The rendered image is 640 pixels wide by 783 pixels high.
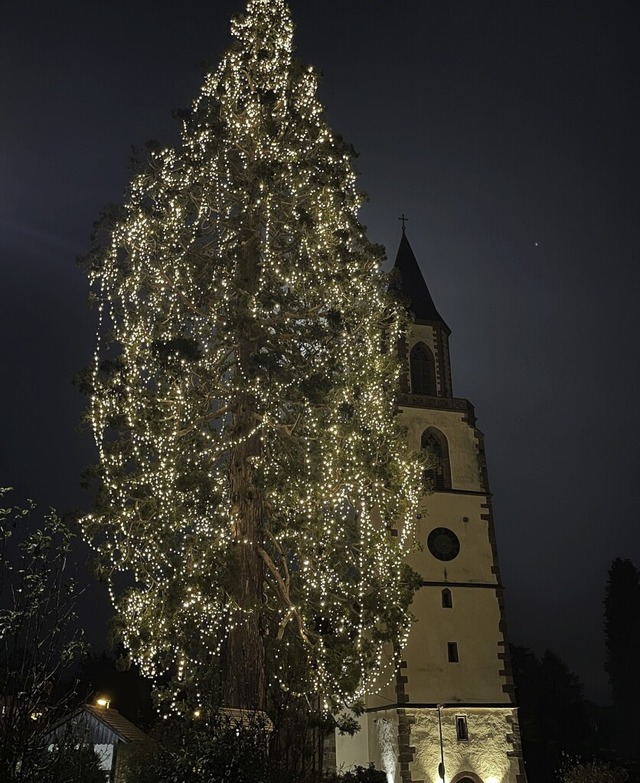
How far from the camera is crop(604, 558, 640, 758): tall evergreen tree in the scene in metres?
52.5

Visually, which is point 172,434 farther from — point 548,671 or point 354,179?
point 548,671

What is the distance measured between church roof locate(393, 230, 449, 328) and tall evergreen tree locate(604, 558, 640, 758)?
34.8 m

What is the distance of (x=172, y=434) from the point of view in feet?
46.4

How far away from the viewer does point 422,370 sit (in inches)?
1214

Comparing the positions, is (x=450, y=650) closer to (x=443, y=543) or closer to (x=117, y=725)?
(x=443, y=543)

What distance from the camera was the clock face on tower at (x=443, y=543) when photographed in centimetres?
2623

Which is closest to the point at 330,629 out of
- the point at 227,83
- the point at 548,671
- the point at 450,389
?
the point at 227,83

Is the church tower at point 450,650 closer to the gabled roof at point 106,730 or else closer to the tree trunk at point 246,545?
the gabled roof at point 106,730

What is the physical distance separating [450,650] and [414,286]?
1631 cm

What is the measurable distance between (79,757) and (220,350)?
8406 millimetres

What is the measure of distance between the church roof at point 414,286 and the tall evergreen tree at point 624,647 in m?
34.8

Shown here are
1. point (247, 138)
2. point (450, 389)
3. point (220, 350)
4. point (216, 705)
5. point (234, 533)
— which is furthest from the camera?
point (450, 389)

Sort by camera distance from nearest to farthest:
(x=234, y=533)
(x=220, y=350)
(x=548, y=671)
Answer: (x=234, y=533)
(x=220, y=350)
(x=548, y=671)

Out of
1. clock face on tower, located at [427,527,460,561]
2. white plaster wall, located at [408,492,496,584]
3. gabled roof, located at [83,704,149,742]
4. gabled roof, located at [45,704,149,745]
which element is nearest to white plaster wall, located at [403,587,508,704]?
white plaster wall, located at [408,492,496,584]
